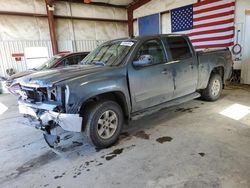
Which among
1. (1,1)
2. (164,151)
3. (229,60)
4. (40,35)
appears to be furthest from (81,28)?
(164,151)

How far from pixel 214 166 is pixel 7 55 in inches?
358

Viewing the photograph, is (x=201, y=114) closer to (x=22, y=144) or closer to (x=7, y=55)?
(x=22, y=144)

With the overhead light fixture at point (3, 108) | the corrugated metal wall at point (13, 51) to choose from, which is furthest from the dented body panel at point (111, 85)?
the corrugated metal wall at point (13, 51)

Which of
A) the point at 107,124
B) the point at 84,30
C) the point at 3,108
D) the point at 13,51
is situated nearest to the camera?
the point at 107,124

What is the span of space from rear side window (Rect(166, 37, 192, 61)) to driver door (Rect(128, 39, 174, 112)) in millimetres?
248

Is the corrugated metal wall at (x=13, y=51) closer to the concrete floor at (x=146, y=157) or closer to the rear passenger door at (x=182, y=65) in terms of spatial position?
the concrete floor at (x=146, y=157)

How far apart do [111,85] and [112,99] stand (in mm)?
302

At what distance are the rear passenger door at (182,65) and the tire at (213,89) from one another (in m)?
0.71

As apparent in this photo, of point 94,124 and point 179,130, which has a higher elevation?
point 94,124

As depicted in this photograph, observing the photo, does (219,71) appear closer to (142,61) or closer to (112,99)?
(142,61)

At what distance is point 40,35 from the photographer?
9.48m

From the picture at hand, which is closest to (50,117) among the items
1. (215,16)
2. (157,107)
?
(157,107)

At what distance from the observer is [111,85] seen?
3047 millimetres

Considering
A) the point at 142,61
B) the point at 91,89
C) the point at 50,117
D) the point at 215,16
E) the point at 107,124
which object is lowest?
the point at 107,124
